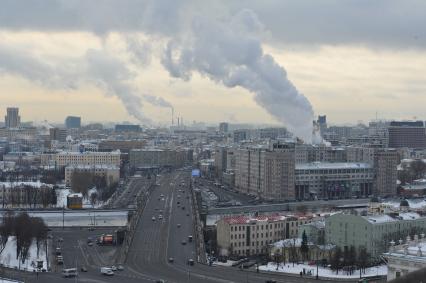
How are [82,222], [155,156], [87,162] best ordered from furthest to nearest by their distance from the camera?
[155,156] < [87,162] < [82,222]

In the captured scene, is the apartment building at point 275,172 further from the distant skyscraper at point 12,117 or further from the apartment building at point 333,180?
the distant skyscraper at point 12,117

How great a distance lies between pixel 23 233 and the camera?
2106 centimetres

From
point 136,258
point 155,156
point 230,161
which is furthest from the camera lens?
point 155,156

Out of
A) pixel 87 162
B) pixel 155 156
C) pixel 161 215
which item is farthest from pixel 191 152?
pixel 161 215

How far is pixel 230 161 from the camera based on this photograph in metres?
54.5

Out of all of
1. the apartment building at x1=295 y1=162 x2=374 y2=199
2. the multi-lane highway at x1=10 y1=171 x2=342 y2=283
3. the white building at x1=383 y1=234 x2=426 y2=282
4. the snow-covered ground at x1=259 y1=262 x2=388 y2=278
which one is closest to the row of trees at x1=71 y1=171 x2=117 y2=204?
the multi-lane highway at x1=10 y1=171 x2=342 y2=283

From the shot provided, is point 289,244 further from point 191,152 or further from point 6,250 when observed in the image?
point 191,152

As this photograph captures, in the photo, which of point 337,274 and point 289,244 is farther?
→ point 289,244

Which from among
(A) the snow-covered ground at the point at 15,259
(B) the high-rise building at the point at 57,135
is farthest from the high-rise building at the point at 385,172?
(B) the high-rise building at the point at 57,135

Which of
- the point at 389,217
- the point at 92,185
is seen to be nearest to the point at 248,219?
the point at 389,217

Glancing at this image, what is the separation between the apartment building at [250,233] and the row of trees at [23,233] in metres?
4.99

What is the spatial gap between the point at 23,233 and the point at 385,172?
25.8 m

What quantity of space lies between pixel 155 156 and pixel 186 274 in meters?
50.7

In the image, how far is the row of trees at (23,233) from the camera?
20844mm
